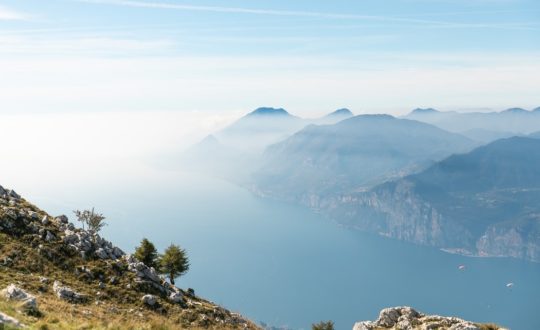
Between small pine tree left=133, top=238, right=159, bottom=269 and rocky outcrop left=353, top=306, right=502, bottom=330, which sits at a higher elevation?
small pine tree left=133, top=238, right=159, bottom=269

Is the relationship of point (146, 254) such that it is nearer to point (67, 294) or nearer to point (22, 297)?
point (67, 294)

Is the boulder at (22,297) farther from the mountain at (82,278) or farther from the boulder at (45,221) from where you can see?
the boulder at (45,221)

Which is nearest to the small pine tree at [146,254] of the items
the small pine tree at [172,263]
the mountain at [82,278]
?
the small pine tree at [172,263]

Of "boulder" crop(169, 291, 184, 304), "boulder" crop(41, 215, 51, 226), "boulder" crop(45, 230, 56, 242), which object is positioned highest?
"boulder" crop(41, 215, 51, 226)

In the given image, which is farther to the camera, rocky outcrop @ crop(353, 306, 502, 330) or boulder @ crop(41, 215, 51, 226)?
boulder @ crop(41, 215, 51, 226)

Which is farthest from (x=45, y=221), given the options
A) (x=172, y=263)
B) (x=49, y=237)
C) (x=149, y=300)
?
(x=172, y=263)

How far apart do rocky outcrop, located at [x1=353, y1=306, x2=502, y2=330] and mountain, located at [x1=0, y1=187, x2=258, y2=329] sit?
44.3 ft

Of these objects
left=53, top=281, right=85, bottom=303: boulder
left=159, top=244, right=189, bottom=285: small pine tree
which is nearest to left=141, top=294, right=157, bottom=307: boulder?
left=53, top=281, right=85, bottom=303: boulder

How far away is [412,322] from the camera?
4025 cm

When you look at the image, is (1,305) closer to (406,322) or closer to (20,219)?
(20,219)

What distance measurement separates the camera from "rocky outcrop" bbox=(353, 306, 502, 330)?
35.5 meters

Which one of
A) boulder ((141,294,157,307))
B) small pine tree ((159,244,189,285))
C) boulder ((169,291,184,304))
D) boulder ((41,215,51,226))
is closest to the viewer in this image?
boulder ((141,294,157,307))

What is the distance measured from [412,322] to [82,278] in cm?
3080

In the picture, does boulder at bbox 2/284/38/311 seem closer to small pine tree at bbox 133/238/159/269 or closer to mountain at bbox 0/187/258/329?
mountain at bbox 0/187/258/329
